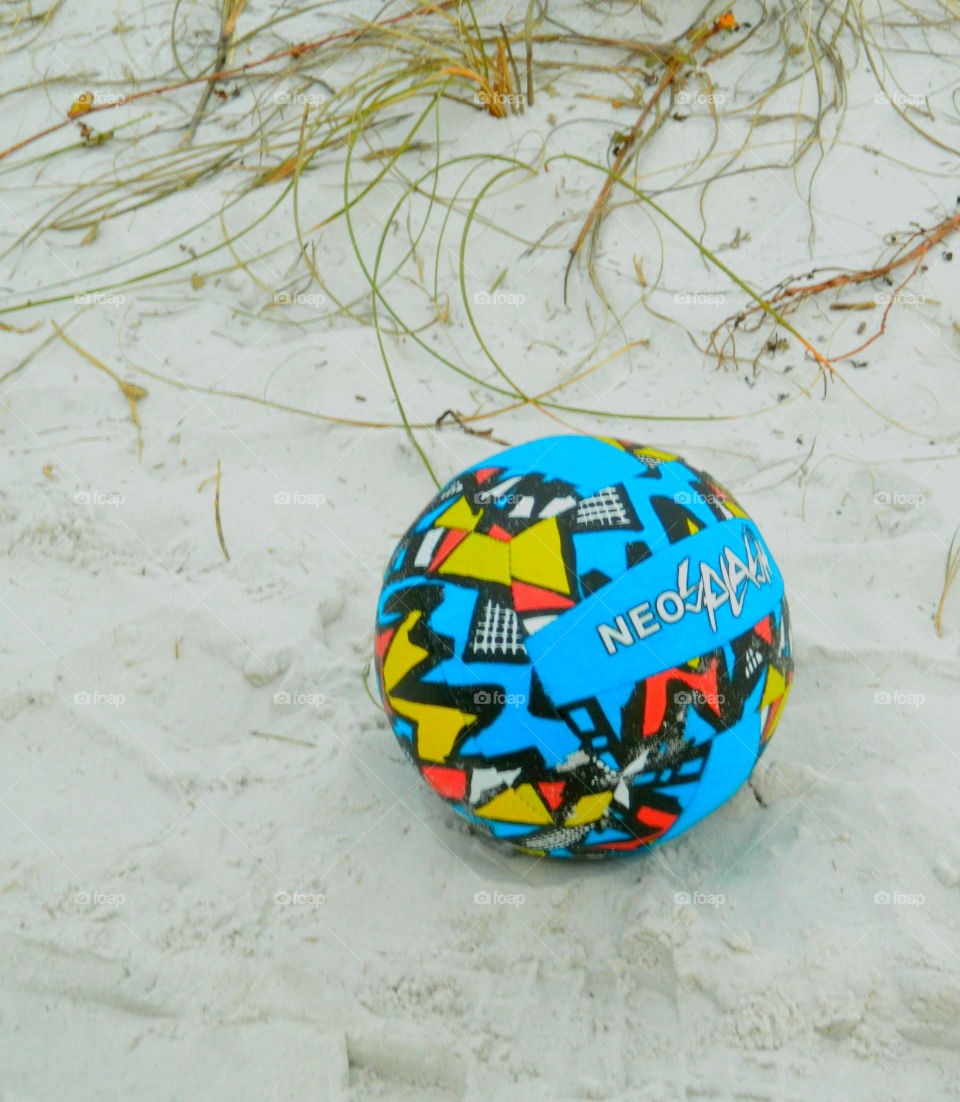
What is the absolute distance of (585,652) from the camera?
2010 mm

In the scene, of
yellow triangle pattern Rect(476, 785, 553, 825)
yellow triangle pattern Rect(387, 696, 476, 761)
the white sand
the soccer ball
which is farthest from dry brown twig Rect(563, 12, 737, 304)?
yellow triangle pattern Rect(476, 785, 553, 825)

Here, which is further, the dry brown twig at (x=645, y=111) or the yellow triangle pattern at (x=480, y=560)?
the dry brown twig at (x=645, y=111)

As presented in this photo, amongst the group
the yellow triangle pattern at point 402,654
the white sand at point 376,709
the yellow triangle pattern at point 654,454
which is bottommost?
the white sand at point 376,709

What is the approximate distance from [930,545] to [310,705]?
1851 mm

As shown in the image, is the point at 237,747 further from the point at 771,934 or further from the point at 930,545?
the point at 930,545

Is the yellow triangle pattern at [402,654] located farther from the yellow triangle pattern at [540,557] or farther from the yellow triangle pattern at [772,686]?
the yellow triangle pattern at [772,686]

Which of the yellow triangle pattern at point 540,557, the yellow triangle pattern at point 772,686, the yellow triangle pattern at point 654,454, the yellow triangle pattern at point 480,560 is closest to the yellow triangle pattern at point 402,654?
the yellow triangle pattern at point 480,560

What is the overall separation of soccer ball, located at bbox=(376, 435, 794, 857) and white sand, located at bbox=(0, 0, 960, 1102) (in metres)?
0.30

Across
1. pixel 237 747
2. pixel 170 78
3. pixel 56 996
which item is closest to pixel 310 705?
pixel 237 747

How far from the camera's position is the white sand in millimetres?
2062

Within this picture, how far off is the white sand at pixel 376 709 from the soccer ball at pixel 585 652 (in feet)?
0.99

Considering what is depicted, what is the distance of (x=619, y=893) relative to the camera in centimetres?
231

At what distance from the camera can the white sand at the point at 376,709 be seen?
2.06 meters

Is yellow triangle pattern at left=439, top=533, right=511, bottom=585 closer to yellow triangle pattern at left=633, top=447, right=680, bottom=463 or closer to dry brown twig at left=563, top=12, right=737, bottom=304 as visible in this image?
yellow triangle pattern at left=633, top=447, right=680, bottom=463
